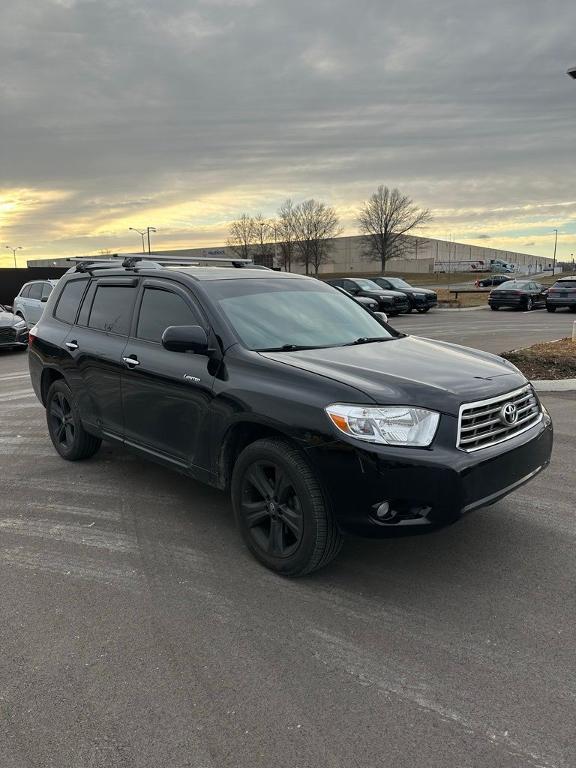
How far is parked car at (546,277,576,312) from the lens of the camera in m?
26.5

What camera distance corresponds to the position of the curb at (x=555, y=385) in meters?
8.77

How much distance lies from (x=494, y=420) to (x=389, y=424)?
714mm

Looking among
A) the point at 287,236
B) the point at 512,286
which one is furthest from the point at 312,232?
the point at 512,286

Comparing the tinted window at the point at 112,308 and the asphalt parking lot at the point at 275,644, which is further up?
the tinted window at the point at 112,308

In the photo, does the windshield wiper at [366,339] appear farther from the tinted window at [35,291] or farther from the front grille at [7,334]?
the tinted window at [35,291]

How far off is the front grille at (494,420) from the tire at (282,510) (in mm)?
854

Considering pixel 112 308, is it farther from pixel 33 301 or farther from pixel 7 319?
pixel 33 301

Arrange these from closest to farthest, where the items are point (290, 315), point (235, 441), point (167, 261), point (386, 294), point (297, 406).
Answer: point (297, 406) < point (235, 441) < point (290, 315) < point (167, 261) < point (386, 294)

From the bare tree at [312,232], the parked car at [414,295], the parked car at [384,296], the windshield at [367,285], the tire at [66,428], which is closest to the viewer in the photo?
the tire at [66,428]

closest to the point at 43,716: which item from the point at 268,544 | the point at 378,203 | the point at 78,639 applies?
the point at 78,639

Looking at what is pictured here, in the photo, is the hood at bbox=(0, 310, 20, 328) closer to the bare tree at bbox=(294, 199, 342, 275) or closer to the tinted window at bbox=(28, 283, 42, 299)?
the tinted window at bbox=(28, 283, 42, 299)

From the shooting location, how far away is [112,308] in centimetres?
515

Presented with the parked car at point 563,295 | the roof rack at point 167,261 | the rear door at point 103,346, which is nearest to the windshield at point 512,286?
the parked car at point 563,295

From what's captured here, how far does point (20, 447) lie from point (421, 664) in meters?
5.13
